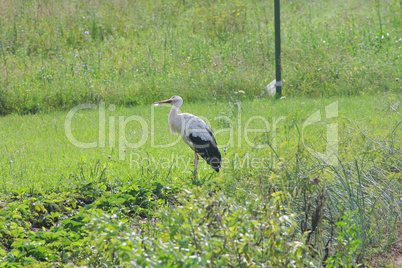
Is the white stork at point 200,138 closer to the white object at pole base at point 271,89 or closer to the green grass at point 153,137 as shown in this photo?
the green grass at point 153,137

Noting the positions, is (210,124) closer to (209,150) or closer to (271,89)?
(209,150)

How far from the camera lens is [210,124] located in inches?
320

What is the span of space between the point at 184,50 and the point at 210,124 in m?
4.21

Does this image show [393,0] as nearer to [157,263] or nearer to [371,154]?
[371,154]

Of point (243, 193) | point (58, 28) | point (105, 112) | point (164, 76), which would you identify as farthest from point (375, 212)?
point (58, 28)

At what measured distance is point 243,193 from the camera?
4281 millimetres

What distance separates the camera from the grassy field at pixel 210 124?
10.6 feet

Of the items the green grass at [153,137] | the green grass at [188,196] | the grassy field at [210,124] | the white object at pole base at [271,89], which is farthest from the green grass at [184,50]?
the green grass at [188,196]

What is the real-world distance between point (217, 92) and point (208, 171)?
12.5 feet

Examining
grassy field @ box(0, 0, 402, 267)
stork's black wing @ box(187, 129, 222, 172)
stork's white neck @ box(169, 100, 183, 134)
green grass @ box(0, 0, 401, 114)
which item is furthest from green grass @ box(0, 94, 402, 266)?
green grass @ box(0, 0, 401, 114)

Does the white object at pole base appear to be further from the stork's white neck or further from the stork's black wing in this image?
the stork's black wing

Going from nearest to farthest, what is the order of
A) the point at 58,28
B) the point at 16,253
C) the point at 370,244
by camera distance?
the point at 16,253, the point at 370,244, the point at 58,28

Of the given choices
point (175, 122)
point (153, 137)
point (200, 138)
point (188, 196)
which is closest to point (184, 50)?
point (153, 137)

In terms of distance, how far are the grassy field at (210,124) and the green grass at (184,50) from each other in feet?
0.16
